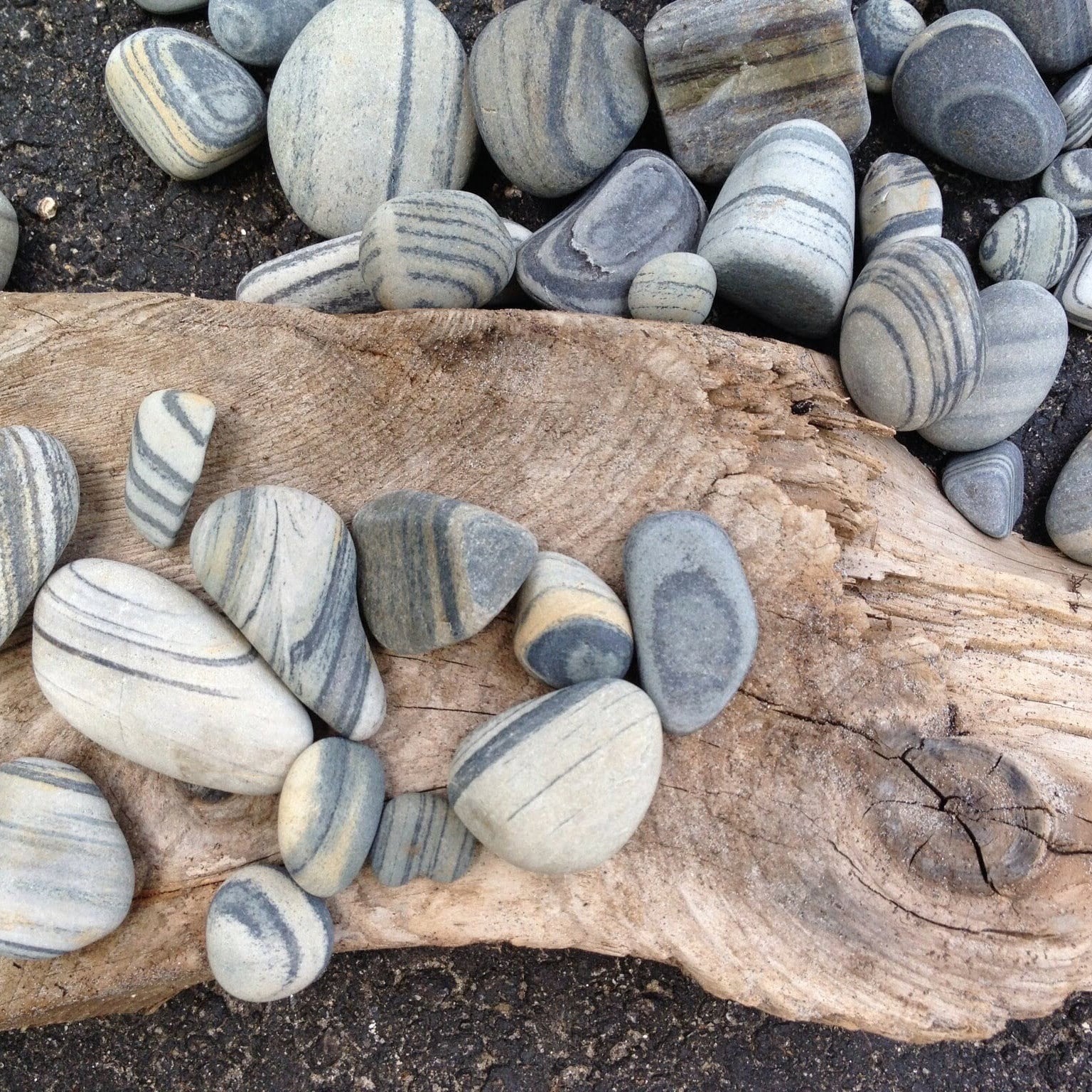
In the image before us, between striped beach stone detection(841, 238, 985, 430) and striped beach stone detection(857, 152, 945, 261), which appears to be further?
striped beach stone detection(857, 152, 945, 261)

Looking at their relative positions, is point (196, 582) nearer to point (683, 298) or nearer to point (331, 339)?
point (331, 339)

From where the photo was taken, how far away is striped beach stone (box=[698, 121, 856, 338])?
1.19 m

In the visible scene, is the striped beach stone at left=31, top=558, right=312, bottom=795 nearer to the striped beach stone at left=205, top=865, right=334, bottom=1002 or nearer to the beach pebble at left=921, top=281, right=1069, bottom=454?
the striped beach stone at left=205, top=865, right=334, bottom=1002

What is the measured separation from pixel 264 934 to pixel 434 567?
1.47 ft

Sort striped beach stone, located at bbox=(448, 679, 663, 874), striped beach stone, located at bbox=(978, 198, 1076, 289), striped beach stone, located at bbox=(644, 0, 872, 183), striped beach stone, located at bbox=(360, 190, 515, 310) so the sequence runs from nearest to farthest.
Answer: striped beach stone, located at bbox=(448, 679, 663, 874) → striped beach stone, located at bbox=(360, 190, 515, 310) → striped beach stone, located at bbox=(644, 0, 872, 183) → striped beach stone, located at bbox=(978, 198, 1076, 289)

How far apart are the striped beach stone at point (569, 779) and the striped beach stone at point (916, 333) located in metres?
0.56

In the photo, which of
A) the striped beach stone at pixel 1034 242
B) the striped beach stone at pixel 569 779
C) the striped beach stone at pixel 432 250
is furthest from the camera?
the striped beach stone at pixel 1034 242

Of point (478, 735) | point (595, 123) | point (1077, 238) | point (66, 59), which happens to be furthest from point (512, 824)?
point (66, 59)

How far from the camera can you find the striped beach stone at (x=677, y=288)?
1.16 m

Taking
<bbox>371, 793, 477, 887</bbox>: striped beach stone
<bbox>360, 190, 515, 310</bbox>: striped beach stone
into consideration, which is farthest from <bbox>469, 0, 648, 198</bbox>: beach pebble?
<bbox>371, 793, 477, 887</bbox>: striped beach stone

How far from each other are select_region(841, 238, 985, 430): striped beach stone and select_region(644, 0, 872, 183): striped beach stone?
0.27 meters

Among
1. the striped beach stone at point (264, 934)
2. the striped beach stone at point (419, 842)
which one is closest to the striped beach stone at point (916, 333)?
the striped beach stone at point (419, 842)

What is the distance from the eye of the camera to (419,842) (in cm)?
100

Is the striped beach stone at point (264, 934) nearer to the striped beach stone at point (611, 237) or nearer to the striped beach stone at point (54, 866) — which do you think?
the striped beach stone at point (54, 866)
